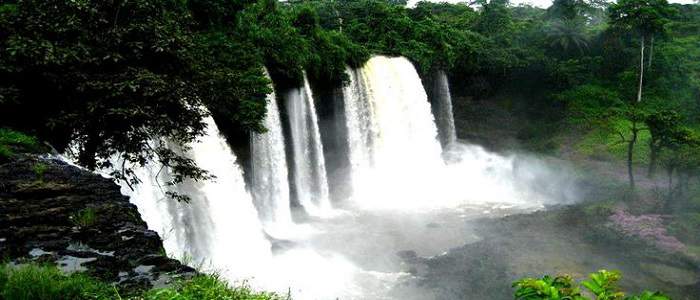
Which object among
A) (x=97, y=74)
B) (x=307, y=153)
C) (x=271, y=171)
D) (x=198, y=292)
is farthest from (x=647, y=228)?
(x=97, y=74)

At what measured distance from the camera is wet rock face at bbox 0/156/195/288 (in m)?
5.55

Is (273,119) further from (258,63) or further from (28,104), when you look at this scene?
(28,104)

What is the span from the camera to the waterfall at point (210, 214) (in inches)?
481

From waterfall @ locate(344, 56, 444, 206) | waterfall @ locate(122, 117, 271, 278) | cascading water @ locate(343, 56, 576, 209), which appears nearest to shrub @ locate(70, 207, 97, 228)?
waterfall @ locate(122, 117, 271, 278)

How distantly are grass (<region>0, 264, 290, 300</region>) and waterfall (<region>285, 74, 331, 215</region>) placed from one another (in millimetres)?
15813

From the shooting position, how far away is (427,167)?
2927 cm

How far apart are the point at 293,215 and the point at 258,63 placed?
7338 millimetres

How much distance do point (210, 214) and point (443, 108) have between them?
20.7m

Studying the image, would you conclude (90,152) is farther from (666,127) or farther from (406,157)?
(666,127)

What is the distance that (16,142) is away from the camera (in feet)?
26.7

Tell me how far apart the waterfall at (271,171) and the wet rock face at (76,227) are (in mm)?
10929

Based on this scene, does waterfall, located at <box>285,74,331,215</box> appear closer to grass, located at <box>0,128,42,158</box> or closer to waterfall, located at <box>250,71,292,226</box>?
waterfall, located at <box>250,71,292,226</box>

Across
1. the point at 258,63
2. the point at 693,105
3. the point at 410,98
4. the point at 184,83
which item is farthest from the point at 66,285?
the point at 693,105

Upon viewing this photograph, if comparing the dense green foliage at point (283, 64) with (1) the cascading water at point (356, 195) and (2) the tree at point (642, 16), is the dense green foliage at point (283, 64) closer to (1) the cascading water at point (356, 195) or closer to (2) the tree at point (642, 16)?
(2) the tree at point (642, 16)
